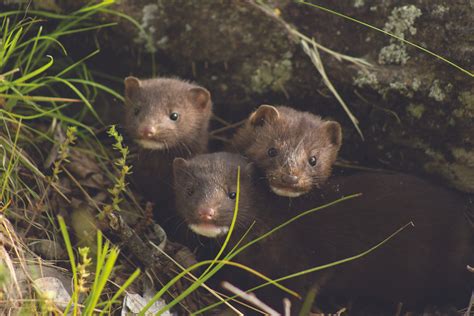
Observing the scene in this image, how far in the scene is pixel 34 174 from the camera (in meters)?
4.97

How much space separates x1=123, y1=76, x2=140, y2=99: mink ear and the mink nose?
1.58m

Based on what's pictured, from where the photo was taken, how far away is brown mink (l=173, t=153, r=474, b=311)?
4.82 meters

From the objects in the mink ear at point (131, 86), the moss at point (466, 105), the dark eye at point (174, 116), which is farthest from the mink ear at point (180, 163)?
the moss at point (466, 105)

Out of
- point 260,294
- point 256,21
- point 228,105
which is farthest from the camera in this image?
point 228,105

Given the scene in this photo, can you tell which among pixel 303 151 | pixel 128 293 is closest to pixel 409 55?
pixel 303 151

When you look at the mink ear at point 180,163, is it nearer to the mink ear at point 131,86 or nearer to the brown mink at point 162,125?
the brown mink at point 162,125

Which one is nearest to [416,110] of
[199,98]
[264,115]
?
[264,115]

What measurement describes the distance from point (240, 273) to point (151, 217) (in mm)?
839

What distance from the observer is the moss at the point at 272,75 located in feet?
18.0

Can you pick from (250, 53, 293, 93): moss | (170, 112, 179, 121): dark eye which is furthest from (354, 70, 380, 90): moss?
(170, 112, 179, 121): dark eye

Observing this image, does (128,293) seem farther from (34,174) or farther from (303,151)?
(303,151)

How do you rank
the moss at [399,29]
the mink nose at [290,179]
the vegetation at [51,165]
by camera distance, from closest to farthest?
the vegetation at [51,165] < the mink nose at [290,179] < the moss at [399,29]

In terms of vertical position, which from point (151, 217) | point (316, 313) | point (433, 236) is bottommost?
point (316, 313)

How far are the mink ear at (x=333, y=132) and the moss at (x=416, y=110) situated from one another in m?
0.59
